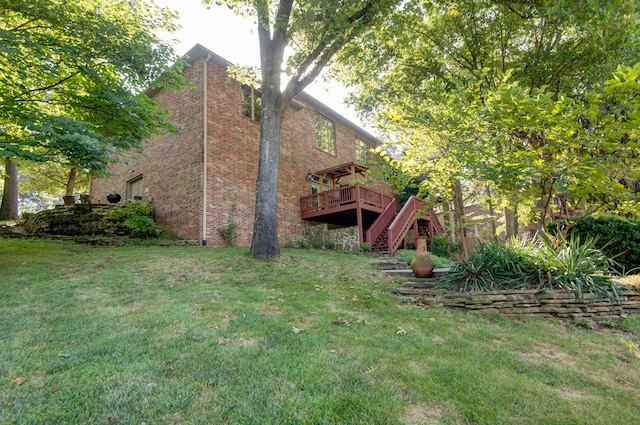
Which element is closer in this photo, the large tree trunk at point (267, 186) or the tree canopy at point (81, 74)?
the tree canopy at point (81, 74)

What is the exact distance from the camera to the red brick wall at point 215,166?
35.2 feet

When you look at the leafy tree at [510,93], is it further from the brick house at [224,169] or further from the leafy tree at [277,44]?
the brick house at [224,169]

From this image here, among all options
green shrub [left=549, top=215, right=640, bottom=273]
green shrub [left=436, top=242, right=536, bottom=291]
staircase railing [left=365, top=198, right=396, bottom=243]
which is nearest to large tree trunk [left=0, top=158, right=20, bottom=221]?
staircase railing [left=365, top=198, right=396, bottom=243]

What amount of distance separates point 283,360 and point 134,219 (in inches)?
372

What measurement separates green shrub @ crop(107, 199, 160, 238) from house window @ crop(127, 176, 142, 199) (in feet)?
8.78

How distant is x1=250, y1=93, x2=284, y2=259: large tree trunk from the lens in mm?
8125

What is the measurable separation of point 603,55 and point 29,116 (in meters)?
12.3

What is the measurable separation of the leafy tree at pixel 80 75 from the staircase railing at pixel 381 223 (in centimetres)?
814

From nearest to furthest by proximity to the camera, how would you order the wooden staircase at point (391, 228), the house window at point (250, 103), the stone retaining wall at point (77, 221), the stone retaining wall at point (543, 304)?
the stone retaining wall at point (543, 304) → the stone retaining wall at point (77, 221) → the wooden staircase at point (391, 228) → the house window at point (250, 103)

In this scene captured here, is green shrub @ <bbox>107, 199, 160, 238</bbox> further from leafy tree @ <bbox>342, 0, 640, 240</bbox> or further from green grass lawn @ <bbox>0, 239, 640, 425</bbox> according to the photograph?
leafy tree @ <bbox>342, 0, 640, 240</bbox>

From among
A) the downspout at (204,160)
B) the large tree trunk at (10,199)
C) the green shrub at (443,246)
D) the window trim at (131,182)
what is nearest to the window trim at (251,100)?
the downspout at (204,160)

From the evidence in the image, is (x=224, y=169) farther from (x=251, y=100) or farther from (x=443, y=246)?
(x=443, y=246)

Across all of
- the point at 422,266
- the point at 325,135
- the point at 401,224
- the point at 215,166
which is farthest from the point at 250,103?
the point at 422,266

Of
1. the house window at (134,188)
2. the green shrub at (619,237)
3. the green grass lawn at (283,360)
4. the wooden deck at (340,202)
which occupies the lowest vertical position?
the green grass lawn at (283,360)
